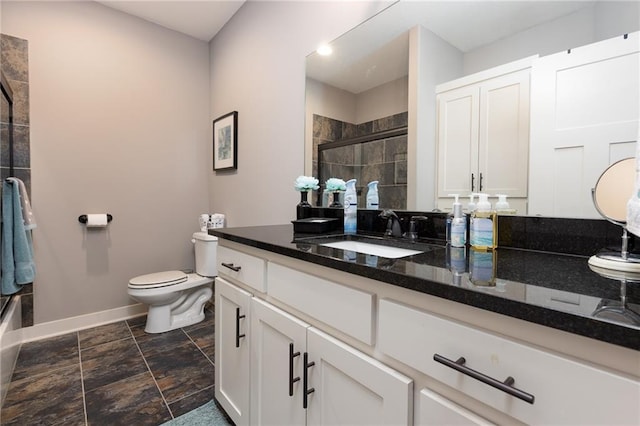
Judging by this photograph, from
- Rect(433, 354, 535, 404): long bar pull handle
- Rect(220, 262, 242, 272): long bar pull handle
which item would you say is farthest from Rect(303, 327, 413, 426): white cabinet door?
Rect(220, 262, 242, 272): long bar pull handle

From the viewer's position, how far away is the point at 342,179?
1.65m

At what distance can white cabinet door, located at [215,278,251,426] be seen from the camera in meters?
1.16

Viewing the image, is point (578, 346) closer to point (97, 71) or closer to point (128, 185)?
point (128, 185)

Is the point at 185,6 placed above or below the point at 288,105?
above

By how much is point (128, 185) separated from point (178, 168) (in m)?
0.44

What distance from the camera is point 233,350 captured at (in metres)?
1.25

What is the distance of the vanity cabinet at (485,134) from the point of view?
3.15 feet

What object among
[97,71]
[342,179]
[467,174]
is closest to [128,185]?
[97,71]

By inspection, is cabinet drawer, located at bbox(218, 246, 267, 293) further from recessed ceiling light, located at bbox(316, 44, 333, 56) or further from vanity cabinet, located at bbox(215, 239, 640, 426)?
recessed ceiling light, located at bbox(316, 44, 333, 56)

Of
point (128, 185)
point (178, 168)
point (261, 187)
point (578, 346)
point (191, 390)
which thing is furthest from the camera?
point (178, 168)

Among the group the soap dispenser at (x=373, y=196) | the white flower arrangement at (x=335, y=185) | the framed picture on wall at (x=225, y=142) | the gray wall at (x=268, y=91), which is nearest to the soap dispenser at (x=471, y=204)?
the soap dispenser at (x=373, y=196)

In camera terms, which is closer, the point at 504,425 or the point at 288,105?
the point at 504,425

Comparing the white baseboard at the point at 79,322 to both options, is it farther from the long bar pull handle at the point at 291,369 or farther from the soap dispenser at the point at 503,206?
the soap dispenser at the point at 503,206

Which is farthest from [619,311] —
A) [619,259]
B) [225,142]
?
[225,142]
